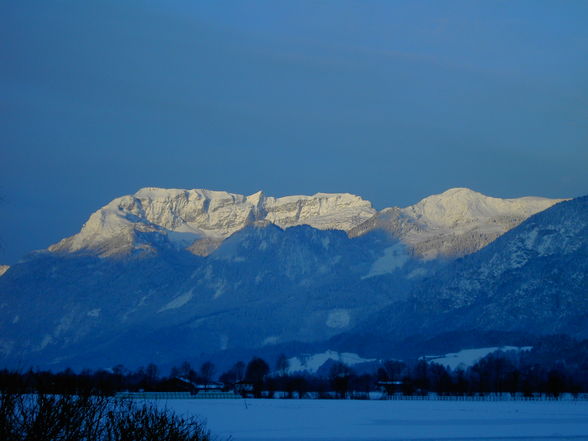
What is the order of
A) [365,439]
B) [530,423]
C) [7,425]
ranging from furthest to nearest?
[530,423]
[365,439]
[7,425]

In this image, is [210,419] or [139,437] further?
[210,419]

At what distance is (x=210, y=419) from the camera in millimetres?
98125

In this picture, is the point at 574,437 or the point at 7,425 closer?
the point at 7,425

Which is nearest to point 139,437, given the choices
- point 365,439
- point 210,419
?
point 365,439

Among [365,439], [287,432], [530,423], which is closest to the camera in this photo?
[365,439]

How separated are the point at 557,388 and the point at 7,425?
174 metres

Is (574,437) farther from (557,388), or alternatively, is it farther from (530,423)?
(557,388)

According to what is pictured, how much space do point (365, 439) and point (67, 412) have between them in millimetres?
44131

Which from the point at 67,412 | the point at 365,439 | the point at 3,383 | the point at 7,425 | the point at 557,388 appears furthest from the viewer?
the point at 557,388

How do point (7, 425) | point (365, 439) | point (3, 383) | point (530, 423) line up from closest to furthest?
point (7, 425) → point (3, 383) → point (365, 439) → point (530, 423)

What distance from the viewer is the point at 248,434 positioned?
8000 centimetres

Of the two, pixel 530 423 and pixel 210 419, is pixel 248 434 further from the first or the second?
pixel 530 423

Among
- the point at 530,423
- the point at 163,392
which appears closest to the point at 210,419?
the point at 530,423

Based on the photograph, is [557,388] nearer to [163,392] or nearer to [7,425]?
[163,392]
